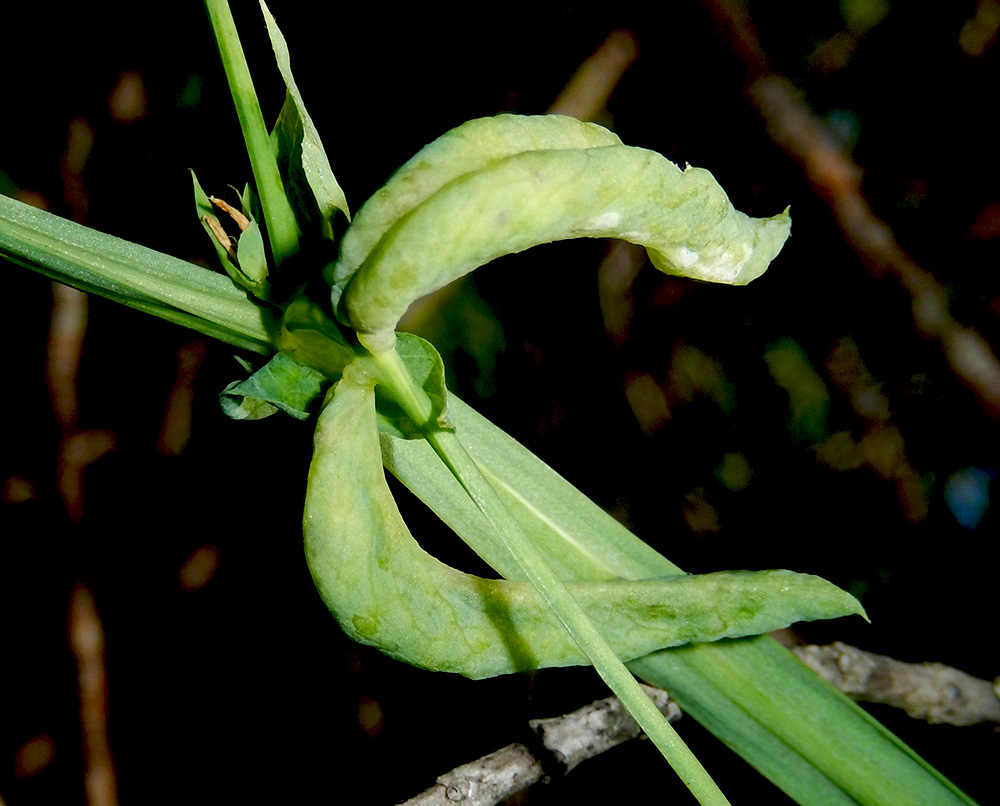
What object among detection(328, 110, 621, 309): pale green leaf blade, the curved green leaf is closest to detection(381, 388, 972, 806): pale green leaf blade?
the curved green leaf

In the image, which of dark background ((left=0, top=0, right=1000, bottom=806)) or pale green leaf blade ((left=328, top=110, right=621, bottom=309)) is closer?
pale green leaf blade ((left=328, top=110, right=621, bottom=309))

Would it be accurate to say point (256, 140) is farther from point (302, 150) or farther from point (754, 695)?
point (754, 695)

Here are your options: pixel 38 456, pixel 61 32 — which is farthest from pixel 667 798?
pixel 61 32

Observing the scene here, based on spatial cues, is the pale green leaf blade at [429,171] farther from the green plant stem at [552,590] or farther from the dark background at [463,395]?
the dark background at [463,395]

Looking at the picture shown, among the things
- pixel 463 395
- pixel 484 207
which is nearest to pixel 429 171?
pixel 484 207

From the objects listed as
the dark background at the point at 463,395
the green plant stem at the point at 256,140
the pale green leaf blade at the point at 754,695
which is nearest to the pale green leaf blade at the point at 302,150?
the green plant stem at the point at 256,140

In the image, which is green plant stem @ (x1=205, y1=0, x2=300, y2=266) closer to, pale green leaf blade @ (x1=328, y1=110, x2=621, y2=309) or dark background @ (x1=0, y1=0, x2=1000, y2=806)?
pale green leaf blade @ (x1=328, y1=110, x2=621, y2=309)
